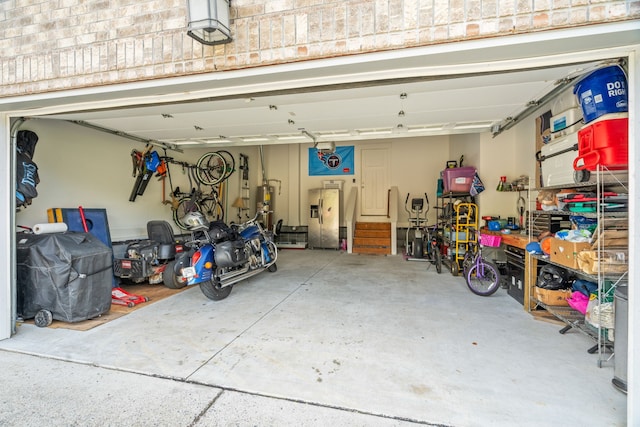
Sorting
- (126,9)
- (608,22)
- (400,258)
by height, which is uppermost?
(126,9)

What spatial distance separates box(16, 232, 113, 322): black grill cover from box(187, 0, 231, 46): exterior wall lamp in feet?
8.41

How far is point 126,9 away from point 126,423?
9.12 feet

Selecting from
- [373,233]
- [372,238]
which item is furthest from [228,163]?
[373,233]

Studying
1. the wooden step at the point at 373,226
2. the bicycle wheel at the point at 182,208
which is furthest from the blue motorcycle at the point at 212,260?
the wooden step at the point at 373,226

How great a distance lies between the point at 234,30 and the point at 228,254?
263cm

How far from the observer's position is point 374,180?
9.57 metres

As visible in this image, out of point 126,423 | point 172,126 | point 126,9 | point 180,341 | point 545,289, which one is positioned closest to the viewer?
point 126,423

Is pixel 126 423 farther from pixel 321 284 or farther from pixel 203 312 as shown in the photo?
pixel 321 284

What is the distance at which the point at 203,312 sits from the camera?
3.46 m

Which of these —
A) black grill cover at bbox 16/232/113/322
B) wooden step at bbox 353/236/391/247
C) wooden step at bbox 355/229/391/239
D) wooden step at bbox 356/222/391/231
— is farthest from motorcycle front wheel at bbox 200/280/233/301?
wooden step at bbox 356/222/391/231

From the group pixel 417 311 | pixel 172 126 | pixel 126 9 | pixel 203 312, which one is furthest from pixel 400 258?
pixel 126 9

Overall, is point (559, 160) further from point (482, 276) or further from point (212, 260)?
point (212, 260)

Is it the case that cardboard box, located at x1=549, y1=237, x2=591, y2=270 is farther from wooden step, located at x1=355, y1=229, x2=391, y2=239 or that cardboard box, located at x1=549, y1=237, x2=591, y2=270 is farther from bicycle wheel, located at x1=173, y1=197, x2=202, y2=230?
bicycle wheel, located at x1=173, y1=197, x2=202, y2=230

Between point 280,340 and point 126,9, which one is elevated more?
point 126,9
